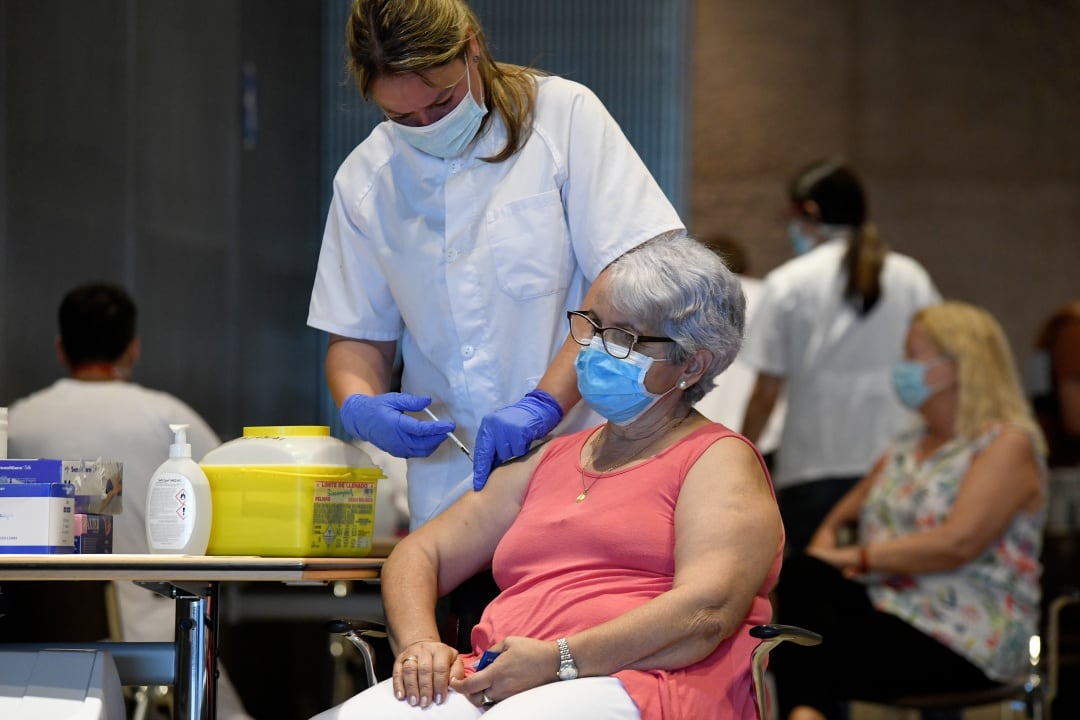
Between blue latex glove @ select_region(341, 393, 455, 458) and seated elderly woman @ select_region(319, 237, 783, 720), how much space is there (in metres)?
0.12

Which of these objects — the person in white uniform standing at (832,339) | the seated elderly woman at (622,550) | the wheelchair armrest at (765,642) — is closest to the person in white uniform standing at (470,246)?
the seated elderly woman at (622,550)

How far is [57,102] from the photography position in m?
3.85

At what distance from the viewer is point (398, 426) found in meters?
2.45

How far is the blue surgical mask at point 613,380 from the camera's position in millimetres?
2266

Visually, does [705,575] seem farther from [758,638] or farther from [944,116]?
[944,116]

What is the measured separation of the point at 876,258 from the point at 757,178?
1681mm

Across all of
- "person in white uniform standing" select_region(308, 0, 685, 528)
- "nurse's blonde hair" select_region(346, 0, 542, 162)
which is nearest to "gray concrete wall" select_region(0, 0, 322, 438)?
"person in white uniform standing" select_region(308, 0, 685, 528)

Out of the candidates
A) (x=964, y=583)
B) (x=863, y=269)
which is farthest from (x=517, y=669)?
(x=863, y=269)

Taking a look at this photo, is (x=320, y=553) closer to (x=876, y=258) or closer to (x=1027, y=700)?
(x=1027, y=700)

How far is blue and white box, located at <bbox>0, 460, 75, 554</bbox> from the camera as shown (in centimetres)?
212

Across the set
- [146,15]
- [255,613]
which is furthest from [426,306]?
[255,613]

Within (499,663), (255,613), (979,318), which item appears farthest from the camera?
(255,613)

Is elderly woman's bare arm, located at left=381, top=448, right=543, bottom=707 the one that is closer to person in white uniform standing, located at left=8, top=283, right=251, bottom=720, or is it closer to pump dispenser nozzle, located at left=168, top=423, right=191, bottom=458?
pump dispenser nozzle, located at left=168, top=423, right=191, bottom=458

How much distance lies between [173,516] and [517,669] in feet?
1.85
